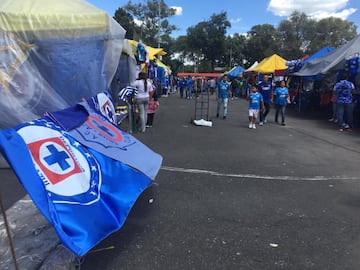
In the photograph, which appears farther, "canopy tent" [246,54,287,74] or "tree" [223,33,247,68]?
"tree" [223,33,247,68]

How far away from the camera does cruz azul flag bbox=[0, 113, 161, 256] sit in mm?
2564

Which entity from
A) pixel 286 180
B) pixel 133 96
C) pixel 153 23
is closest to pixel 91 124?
pixel 286 180

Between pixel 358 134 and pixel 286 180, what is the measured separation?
20.2 ft

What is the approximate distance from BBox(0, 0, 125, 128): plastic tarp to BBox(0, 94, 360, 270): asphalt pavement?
144cm

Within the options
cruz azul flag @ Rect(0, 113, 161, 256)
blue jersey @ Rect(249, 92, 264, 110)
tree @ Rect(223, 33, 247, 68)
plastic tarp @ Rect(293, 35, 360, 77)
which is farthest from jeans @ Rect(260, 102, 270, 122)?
tree @ Rect(223, 33, 247, 68)

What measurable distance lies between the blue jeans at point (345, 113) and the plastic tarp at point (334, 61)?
2.07 meters

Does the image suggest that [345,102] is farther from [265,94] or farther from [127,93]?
[127,93]

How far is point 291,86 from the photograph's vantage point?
21141 millimetres

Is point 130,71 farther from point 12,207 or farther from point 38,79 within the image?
point 12,207

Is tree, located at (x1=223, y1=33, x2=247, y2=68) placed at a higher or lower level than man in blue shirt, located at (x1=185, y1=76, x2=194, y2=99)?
higher

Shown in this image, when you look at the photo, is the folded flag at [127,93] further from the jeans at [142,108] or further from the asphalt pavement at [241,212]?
the asphalt pavement at [241,212]

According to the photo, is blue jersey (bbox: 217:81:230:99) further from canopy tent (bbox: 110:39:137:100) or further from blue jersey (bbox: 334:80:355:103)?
blue jersey (bbox: 334:80:355:103)

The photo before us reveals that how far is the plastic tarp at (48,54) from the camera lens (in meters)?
6.36

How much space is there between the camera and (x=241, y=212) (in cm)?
455
